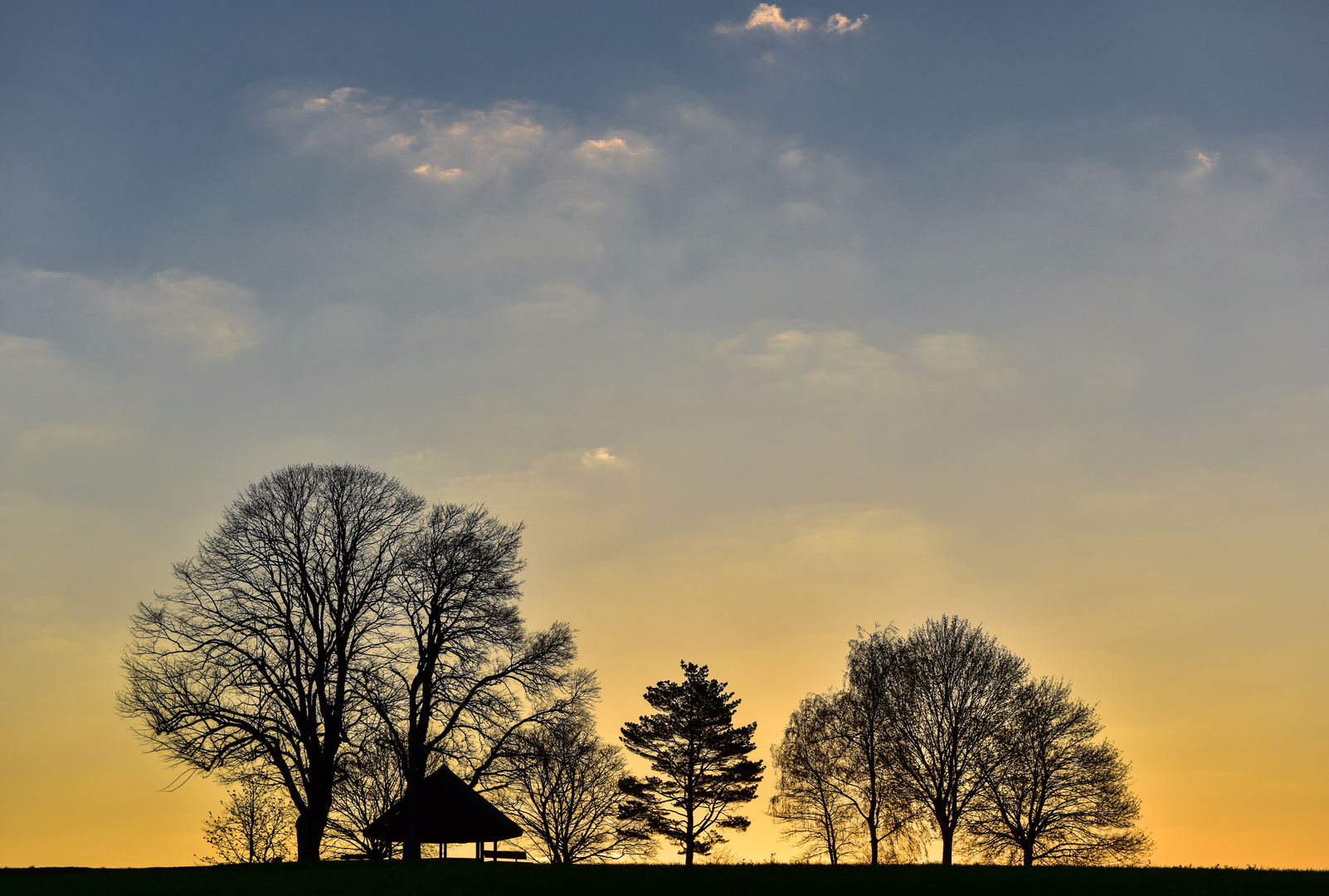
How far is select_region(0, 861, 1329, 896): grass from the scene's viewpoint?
960 inches

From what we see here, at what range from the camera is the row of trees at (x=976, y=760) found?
47.8 metres

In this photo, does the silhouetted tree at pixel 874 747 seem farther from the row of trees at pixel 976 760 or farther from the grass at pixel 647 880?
the grass at pixel 647 880

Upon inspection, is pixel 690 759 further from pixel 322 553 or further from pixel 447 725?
pixel 322 553

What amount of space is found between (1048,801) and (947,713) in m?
6.45

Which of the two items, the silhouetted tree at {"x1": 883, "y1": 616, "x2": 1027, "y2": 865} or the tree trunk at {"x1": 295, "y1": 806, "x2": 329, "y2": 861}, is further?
the silhouetted tree at {"x1": 883, "y1": 616, "x2": 1027, "y2": 865}

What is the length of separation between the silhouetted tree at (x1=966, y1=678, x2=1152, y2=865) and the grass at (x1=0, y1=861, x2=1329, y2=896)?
2042cm

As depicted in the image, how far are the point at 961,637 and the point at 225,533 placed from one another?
34.3 meters

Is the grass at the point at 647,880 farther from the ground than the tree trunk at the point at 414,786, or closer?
closer

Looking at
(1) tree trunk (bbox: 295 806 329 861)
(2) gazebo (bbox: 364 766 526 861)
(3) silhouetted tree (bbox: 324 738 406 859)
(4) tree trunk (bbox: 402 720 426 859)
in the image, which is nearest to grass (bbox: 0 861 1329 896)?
(1) tree trunk (bbox: 295 806 329 861)

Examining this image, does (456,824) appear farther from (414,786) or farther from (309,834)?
(309,834)

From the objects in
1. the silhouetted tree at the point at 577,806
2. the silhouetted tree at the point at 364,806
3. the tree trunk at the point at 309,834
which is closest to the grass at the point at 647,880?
the tree trunk at the point at 309,834

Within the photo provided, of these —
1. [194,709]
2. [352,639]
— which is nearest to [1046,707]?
[352,639]

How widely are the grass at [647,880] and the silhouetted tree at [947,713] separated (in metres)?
19.8

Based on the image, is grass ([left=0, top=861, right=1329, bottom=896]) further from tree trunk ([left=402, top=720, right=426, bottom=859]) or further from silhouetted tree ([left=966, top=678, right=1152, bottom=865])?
silhouetted tree ([left=966, top=678, right=1152, bottom=865])
